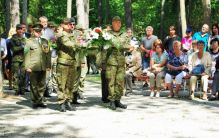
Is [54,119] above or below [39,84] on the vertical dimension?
below

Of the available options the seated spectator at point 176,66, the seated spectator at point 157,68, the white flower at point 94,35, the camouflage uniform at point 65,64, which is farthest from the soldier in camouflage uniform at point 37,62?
the seated spectator at point 176,66

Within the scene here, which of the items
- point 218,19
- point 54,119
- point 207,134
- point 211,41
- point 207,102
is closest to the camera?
point 207,134

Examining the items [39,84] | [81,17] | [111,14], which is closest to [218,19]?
[111,14]

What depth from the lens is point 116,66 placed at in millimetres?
11289

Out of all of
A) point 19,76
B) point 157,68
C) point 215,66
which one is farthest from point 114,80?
point 19,76

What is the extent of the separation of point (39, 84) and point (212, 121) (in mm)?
4284

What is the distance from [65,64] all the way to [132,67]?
422 cm

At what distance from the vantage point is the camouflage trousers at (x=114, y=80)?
1127 cm

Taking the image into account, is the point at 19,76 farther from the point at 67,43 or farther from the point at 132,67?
the point at 67,43

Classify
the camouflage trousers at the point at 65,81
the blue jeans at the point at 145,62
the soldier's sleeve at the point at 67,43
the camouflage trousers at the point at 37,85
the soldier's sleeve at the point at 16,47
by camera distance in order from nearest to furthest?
1. the soldier's sleeve at the point at 67,43
2. the camouflage trousers at the point at 65,81
3. the camouflage trousers at the point at 37,85
4. the soldier's sleeve at the point at 16,47
5. the blue jeans at the point at 145,62

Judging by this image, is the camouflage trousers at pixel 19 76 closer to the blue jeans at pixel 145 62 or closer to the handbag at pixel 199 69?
the blue jeans at pixel 145 62

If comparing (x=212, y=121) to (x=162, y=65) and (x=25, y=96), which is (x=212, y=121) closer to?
(x=162, y=65)

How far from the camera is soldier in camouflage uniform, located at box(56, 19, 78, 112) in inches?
429

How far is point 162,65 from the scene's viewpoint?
14.4 metres
